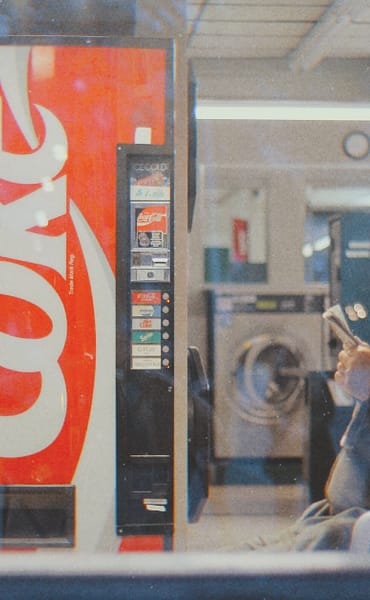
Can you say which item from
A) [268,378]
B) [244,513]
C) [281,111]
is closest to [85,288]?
[244,513]

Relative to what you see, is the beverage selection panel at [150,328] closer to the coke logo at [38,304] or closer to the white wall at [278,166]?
the coke logo at [38,304]

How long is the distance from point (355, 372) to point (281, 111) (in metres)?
4.38

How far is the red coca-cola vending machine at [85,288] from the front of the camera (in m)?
2.23

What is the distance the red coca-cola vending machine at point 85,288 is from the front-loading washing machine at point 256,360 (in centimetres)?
400

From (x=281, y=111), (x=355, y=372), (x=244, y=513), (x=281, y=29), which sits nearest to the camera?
(x=355, y=372)

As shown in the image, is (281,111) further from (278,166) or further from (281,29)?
(281,29)

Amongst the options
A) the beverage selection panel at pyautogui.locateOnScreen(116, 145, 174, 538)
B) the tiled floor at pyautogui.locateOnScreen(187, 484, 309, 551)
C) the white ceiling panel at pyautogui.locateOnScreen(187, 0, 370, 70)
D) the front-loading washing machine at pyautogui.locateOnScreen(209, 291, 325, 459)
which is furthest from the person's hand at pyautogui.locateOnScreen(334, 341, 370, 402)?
the front-loading washing machine at pyautogui.locateOnScreen(209, 291, 325, 459)

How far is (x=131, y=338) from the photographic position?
228 centimetres

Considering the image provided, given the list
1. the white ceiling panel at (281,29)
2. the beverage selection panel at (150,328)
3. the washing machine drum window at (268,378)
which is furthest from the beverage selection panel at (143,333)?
the washing machine drum window at (268,378)

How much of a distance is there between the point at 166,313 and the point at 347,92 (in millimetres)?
4922

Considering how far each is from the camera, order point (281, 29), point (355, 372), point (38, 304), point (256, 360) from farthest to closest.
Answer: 1. point (256, 360)
2. point (281, 29)
3. point (355, 372)
4. point (38, 304)

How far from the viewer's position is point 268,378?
660 cm

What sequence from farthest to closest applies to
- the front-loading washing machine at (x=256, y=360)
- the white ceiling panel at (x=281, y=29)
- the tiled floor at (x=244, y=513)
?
the front-loading washing machine at (x=256, y=360)
the white ceiling panel at (x=281, y=29)
the tiled floor at (x=244, y=513)

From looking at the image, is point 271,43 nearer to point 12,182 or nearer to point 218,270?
point 218,270
